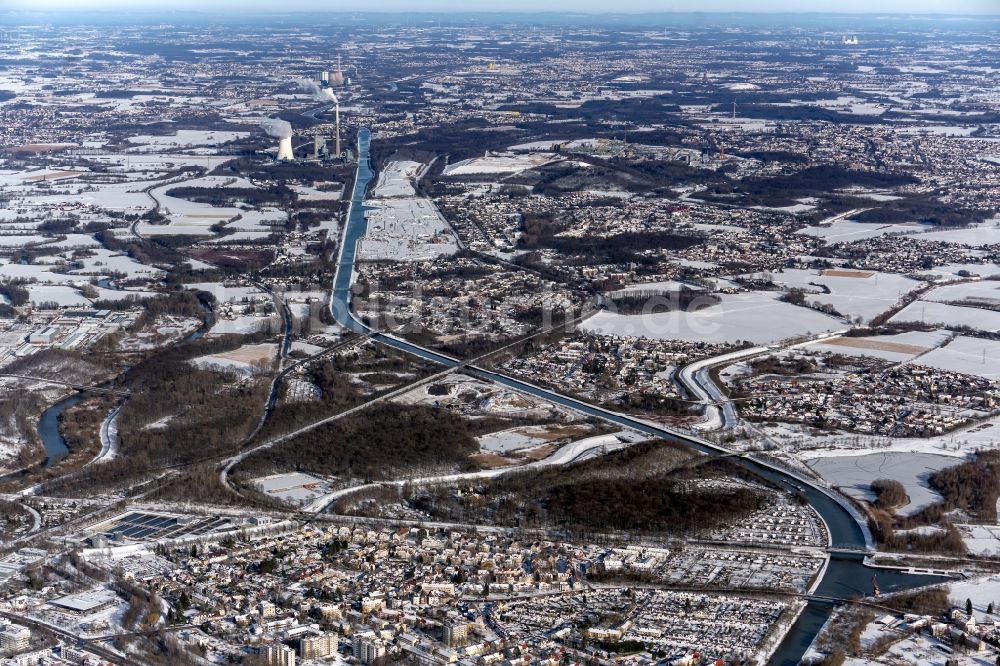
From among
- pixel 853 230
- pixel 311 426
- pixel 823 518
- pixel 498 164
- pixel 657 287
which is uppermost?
pixel 823 518

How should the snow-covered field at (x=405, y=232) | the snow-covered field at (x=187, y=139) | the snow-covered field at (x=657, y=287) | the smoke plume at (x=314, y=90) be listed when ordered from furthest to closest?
1. the smoke plume at (x=314, y=90)
2. the snow-covered field at (x=187, y=139)
3. the snow-covered field at (x=405, y=232)
4. the snow-covered field at (x=657, y=287)

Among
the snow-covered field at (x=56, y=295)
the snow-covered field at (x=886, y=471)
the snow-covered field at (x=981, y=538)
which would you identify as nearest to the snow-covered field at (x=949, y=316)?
the snow-covered field at (x=886, y=471)

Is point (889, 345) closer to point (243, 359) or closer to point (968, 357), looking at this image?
point (968, 357)

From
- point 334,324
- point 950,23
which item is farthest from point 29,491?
point 950,23

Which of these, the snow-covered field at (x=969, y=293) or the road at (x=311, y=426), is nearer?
the road at (x=311, y=426)

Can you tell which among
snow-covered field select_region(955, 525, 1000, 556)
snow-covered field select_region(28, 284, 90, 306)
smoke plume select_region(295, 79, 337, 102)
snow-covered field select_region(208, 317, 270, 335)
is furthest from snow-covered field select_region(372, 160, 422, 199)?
snow-covered field select_region(955, 525, 1000, 556)

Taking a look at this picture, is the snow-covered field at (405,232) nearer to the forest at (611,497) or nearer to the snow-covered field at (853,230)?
the snow-covered field at (853,230)

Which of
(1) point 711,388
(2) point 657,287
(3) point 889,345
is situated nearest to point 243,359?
(1) point 711,388
